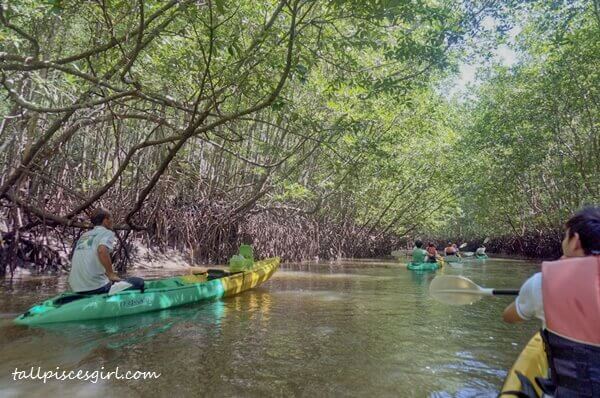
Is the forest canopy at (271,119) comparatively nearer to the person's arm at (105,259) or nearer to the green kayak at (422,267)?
the person's arm at (105,259)

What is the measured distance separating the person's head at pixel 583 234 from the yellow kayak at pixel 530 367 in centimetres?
67

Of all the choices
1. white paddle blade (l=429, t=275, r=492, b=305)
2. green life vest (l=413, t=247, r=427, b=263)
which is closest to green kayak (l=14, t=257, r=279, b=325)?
white paddle blade (l=429, t=275, r=492, b=305)

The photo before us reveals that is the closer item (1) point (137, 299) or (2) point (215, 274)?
(1) point (137, 299)

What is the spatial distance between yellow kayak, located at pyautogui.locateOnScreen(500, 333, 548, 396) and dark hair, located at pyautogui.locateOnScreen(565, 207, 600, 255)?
0.73 metres

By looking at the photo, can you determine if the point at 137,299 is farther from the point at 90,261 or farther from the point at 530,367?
the point at 530,367

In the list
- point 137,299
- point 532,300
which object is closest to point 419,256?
point 137,299

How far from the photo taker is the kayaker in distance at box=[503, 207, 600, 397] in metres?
1.79

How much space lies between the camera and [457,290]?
9.90ft

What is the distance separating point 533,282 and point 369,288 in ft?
22.2

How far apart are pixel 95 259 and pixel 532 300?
4.22 m

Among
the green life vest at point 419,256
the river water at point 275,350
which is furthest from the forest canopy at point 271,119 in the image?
the green life vest at point 419,256

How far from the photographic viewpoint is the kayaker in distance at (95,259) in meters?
4.66

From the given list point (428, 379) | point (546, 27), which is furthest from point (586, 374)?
point (546, 27)

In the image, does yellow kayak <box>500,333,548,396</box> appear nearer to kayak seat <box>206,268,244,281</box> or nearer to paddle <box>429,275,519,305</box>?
paddle <box>429,275,519,305</box>
